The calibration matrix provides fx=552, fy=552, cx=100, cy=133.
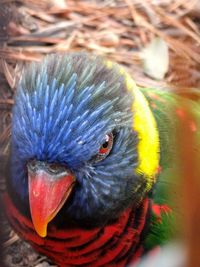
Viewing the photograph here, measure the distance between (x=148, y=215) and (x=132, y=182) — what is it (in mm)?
149

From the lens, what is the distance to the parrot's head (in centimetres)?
136

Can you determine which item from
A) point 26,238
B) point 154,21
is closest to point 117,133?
point 26,238

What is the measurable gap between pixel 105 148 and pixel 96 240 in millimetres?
362

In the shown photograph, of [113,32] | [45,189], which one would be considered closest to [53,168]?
[45,189]

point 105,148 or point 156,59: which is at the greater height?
point 105,148

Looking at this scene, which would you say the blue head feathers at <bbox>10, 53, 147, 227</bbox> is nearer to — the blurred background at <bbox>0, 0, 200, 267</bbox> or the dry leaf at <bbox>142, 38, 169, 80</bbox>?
the blurred background at <bbox>0, 0, 200, 267</bbox>

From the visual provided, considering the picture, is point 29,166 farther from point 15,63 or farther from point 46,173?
point 15,63

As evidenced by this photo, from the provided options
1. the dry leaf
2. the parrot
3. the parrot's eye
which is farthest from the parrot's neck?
the dry leaf

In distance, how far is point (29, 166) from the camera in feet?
4.62

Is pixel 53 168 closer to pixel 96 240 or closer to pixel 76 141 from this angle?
pixel 76 141

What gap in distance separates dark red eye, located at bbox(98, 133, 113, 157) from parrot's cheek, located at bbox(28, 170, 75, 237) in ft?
0.35

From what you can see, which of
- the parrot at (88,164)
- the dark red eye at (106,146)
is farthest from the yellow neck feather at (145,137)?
the dark red eye at (106,146)

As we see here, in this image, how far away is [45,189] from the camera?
135cm

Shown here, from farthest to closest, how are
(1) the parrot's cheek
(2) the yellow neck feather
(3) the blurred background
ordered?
(3) the blurred background
(2) the yellow neck feather
(1) the parrot's cheek
